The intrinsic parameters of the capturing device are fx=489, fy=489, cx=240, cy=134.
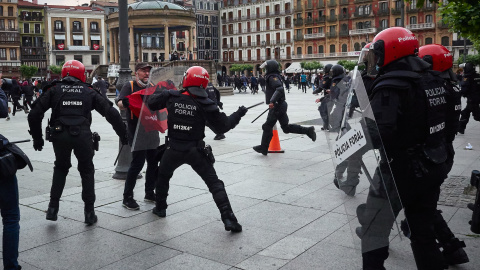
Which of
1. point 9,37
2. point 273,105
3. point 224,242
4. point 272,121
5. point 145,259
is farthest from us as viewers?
point 9,37

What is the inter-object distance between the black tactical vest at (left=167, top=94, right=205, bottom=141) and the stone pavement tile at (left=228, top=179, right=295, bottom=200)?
1580mm

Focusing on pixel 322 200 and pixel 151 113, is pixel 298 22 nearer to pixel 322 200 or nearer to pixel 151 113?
pixel 322 200

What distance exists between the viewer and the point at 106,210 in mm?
5562

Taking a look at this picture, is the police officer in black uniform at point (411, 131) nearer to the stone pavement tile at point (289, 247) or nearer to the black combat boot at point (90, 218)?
the stone pavement tile at point (289, 247)

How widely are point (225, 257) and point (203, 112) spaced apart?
149cm

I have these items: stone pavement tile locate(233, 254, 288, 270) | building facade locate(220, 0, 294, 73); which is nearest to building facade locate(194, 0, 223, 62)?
building facade locate(220, 0, 294, 73)

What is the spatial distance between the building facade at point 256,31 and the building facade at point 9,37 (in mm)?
35761

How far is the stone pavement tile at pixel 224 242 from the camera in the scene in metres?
4.12

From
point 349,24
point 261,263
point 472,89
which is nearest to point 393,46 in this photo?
point 261,263

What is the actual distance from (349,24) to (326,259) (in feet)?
236

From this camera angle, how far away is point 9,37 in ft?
256

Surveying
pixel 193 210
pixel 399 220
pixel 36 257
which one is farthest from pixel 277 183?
pixel 399 220

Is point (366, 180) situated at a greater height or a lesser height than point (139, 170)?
greater

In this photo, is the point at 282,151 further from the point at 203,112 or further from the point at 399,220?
the point at 399,220
